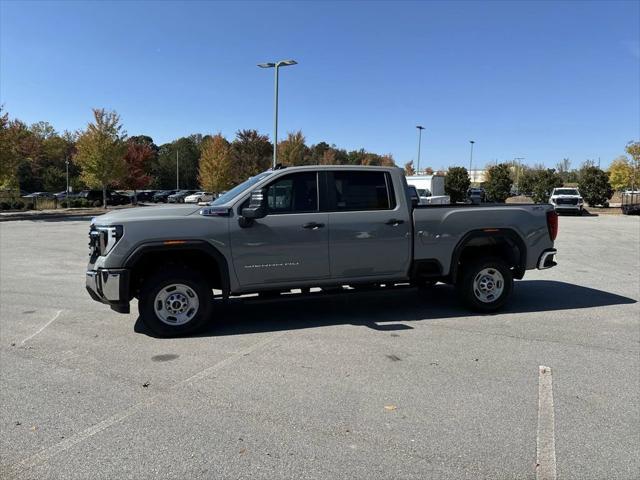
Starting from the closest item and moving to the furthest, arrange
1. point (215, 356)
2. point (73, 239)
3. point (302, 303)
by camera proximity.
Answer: point (215, 356) → point (302, 303) → point (73, 239)

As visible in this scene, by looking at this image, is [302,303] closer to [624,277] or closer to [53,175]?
[624,277]

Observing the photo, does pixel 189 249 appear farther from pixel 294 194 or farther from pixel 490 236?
pixel 490 236

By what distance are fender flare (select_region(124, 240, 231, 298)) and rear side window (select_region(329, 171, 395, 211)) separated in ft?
5.00

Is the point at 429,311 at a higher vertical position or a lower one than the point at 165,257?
lower

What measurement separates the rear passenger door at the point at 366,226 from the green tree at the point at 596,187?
41.3 m

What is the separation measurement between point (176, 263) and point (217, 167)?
43.4 metres

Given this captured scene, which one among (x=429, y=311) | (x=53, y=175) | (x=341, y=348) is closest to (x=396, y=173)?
(x=429, y=311)

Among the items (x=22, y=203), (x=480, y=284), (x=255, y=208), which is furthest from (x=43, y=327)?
(x=22, y=203)

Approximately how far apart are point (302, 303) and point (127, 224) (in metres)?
2.92

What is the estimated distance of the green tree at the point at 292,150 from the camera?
4369 centimetres

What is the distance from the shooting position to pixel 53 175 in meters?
72.0

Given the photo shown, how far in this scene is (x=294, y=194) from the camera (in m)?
6.22

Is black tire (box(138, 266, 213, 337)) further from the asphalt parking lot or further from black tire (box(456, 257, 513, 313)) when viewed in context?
black tire (box(456, 257, 513, 313))

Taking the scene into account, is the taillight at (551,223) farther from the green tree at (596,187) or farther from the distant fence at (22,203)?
the distant fence at (22,203)
